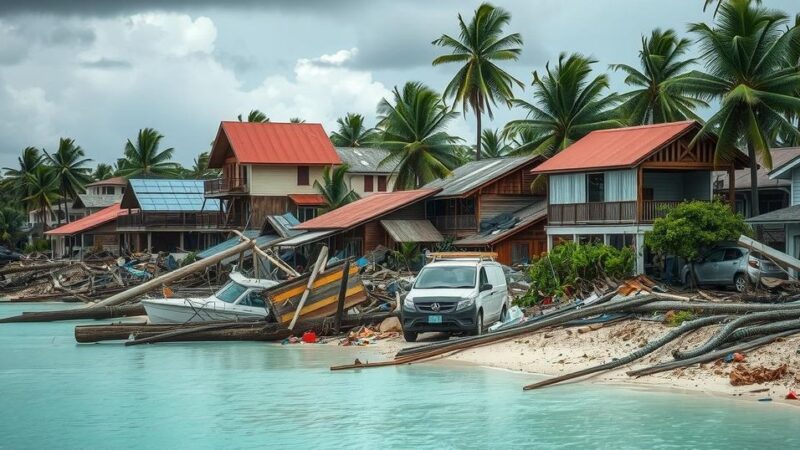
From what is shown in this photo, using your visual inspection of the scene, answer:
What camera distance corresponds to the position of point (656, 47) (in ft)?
191

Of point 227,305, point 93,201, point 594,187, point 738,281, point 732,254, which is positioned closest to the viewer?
point 227,305

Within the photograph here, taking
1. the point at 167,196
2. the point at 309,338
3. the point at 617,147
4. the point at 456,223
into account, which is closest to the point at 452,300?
the point at 309,338

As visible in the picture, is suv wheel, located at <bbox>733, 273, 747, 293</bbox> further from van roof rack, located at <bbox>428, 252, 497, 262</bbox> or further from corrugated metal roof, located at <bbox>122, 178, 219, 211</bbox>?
corrugated metal roof, located at <bbox>122, 178, 219, 211</bbox>

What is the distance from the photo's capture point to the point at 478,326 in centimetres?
2652

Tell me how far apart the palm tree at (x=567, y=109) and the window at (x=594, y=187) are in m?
9.01

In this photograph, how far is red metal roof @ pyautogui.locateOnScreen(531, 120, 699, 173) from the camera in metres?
43.6

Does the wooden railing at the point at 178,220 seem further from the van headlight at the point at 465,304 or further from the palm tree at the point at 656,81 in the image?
the van headlight at the point at 465,304

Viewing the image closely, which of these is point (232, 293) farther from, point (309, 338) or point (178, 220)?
point (178, 220)

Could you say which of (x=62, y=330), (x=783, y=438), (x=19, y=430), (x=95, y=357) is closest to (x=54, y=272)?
(x=62, y=330)

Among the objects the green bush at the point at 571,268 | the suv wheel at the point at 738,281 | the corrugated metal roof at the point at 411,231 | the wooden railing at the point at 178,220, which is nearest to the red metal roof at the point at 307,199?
the wooden railing at the point at 178,220

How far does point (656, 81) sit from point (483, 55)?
519 inches

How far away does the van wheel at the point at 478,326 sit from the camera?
26.4m

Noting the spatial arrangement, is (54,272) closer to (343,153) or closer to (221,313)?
(343,153)

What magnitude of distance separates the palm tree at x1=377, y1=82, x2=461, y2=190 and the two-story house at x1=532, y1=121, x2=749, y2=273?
17014mm
